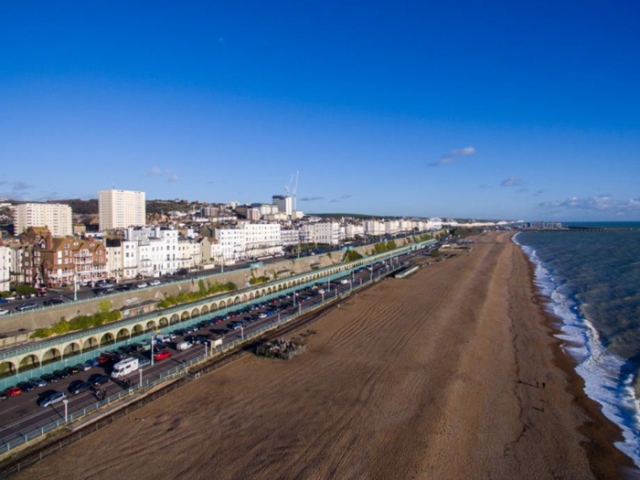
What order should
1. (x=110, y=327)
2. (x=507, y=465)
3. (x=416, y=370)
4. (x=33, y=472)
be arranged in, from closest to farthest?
(x=33, y=472)
(x=507, y=465)
(x=416, y=370)
(x=110, y=327)

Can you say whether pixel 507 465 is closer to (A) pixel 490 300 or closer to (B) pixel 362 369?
(B) pixel 362 369

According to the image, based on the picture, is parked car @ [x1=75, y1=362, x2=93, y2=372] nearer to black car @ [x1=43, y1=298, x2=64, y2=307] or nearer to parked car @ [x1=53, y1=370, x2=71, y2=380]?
parked car @ [x1=53, y1=370, x2=71, y2=380]

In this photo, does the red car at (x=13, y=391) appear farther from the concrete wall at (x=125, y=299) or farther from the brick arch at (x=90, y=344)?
the concrete wall at (x=125, y=299)

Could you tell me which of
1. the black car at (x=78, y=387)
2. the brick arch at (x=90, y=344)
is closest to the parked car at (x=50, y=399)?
the black car at (x=78, y=387)

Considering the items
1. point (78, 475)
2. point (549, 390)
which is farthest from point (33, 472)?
point (549, 390)

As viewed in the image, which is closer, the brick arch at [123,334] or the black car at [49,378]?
the black car at [49,378]

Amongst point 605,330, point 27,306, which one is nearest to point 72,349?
point 27,306

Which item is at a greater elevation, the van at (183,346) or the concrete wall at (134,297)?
the concrete wall at (134,297)
